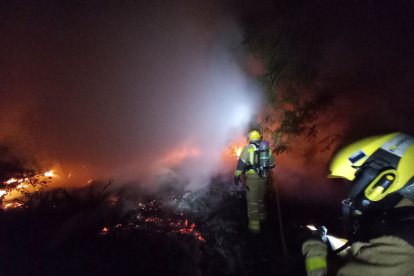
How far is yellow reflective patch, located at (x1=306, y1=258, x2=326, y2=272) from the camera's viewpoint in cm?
173

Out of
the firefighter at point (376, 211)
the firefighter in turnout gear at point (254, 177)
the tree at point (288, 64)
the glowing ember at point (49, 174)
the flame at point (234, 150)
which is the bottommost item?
the firefighter at point (376, 211)

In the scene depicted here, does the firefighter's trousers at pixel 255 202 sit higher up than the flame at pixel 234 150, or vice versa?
the flame at pixel 234 150

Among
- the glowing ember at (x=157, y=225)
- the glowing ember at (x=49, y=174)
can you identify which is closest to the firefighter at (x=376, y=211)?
the glowing ember at (x=157, y=225)

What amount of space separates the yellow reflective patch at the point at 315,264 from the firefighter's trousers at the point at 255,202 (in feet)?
10.1

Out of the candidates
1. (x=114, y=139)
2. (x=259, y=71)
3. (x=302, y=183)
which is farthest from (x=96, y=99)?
(x=302, y=183)

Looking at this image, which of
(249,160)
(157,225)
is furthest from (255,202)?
(157,225)

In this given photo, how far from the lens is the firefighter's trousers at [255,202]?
476cm

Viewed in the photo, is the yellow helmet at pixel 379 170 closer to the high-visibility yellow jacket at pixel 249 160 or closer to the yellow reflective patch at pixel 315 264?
the yellow reflective patch at pixel 315 264

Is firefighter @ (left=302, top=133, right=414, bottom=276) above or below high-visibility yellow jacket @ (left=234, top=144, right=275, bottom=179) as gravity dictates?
below

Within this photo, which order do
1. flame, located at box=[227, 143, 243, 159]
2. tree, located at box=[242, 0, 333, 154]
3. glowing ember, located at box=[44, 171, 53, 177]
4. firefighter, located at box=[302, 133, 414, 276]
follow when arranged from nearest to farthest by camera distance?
firefighter, located at box=[302, 133, 414, 276] → tree, located at box=[242, 0, 333, 154] → glowing ember, located at box=[44, 171, 53, 177] → flame, located at box=[227, 143, 243, 159]

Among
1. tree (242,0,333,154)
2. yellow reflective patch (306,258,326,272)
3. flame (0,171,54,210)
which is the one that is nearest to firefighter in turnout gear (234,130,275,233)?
yellow reflective patch (306,258,326,272)

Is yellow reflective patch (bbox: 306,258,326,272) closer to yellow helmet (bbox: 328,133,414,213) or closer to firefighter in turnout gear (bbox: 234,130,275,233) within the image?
yellow helmet (bbox: 328,133,414,213)

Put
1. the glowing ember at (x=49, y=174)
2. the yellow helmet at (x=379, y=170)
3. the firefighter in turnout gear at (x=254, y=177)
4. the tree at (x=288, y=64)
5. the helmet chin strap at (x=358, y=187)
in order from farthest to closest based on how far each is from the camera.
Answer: the glowing ember at (x=49, y=174) < the tree at (x=288, y=64) < the firefighter in turnout gear at (x=254, y=177) < the helmet chin strap at (x=358, y=187) < the yellow helmet at (x=379, y=170)

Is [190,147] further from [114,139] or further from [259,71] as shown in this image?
[259,71]
